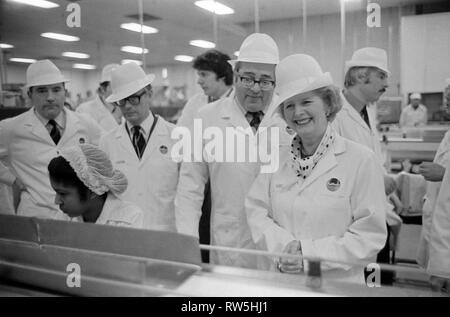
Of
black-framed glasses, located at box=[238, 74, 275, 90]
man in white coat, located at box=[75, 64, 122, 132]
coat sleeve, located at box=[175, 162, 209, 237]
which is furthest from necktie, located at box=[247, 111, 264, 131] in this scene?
man in white coat, located at box=[75, 64, 122, 132]

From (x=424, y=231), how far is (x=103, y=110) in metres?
1.73

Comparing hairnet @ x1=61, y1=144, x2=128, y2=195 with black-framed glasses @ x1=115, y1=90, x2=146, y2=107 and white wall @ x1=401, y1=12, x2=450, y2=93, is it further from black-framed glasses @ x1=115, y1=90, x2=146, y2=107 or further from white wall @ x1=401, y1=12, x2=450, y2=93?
white wall @ x1=401, y1=12, x2=450, y2=93

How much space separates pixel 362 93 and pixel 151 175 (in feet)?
3.06

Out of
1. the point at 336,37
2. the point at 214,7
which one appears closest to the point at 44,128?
the point at 214,7

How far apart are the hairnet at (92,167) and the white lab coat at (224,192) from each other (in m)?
0.33

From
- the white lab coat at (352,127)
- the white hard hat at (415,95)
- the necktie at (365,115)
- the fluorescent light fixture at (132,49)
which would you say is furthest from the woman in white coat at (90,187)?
the white hard hat at (415,95)

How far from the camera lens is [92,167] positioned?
1.25 meters

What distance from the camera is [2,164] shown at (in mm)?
1646

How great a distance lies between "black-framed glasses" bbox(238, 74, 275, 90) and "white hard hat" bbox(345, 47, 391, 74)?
0.89 ft

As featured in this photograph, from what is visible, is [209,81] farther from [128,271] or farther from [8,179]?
[128,271]

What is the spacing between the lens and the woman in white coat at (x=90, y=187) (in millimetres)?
1246

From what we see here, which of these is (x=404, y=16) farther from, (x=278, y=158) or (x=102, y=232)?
Answer: (x=102, y=232)

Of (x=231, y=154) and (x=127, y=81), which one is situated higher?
(x=127, y=81)

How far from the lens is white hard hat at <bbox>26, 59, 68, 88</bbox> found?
1534 millimetres
